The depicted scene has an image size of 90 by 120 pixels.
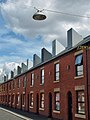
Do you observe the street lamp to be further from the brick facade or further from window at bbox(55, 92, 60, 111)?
window at bbox(55, 92, 60, 111)

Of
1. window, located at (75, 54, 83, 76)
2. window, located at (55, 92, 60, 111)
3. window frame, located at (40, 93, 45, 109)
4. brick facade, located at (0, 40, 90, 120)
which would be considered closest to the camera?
brick facade, located at (0, 40, 90, 120)

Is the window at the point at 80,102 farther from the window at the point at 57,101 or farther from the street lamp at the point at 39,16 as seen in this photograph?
the street lamp at the point at 39,16

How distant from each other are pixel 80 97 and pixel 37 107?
13206mm

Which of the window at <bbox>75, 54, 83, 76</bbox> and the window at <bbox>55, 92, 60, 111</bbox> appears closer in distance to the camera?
the window at <bbox>75, 54, 83, 76</bbox>

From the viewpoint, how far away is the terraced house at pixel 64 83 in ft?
68.0

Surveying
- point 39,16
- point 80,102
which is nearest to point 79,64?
point 80,102

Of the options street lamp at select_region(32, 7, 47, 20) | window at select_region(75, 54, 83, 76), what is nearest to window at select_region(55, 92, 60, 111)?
window at select_region(75, 54, 83, 76)

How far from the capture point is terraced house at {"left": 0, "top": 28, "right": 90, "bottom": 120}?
20.7 meters

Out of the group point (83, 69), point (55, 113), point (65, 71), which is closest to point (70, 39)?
point (65, 71)

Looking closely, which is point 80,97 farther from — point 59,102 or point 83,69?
point 59,102

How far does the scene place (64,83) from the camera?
2461cm

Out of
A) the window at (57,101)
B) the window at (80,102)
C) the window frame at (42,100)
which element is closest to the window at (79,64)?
the window at (80,102)

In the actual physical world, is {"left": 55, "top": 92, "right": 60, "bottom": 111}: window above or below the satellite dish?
below

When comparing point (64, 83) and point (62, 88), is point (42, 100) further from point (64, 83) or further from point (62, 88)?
point (64, 83)
